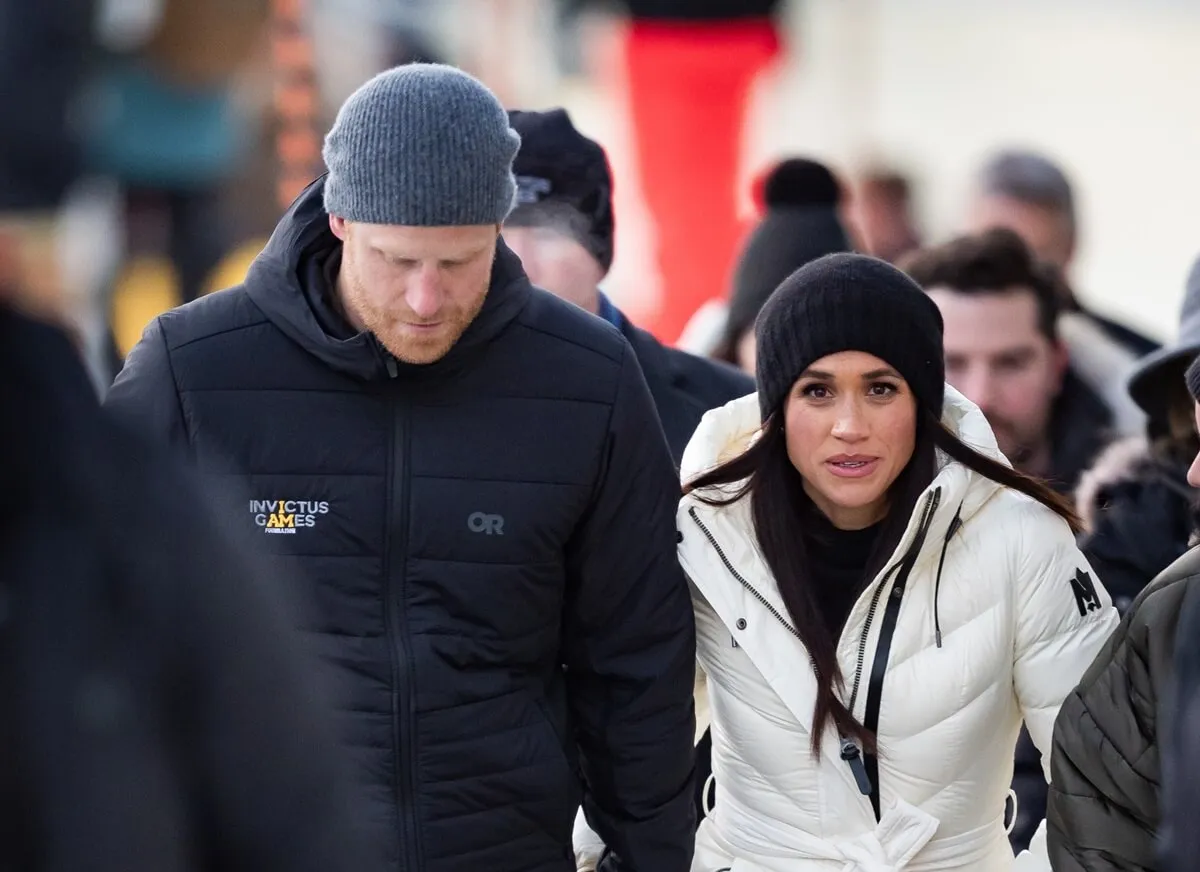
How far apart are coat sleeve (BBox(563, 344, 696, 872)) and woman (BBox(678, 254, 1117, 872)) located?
0.07 m

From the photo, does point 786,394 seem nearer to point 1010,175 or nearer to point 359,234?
point 359,234

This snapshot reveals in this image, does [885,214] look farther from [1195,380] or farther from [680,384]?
[1195,380]

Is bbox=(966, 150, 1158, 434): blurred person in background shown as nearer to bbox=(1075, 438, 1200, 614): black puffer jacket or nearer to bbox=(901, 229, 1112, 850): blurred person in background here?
bbox=(901, 229, 1112, 850): blurred person in background

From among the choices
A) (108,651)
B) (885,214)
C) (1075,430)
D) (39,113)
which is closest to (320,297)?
(108,651)

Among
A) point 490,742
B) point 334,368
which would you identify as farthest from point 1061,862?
point 334,368

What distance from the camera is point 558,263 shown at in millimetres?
3902

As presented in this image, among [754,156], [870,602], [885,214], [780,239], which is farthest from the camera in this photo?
[754,156]

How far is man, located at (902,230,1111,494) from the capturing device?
4551mm

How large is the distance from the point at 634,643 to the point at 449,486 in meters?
0.35

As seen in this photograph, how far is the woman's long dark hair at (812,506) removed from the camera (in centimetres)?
306

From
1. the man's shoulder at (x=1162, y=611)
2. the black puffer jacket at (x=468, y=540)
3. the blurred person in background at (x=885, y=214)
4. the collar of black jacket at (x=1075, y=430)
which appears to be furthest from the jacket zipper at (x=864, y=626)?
the blurred person in background at (x=885, y=214)

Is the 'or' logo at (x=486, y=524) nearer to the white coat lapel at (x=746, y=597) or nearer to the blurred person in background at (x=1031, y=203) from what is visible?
the white coat lapel at (x=746, y=597)

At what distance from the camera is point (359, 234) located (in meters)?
2.94

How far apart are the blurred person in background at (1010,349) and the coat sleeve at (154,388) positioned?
75.4 inches
